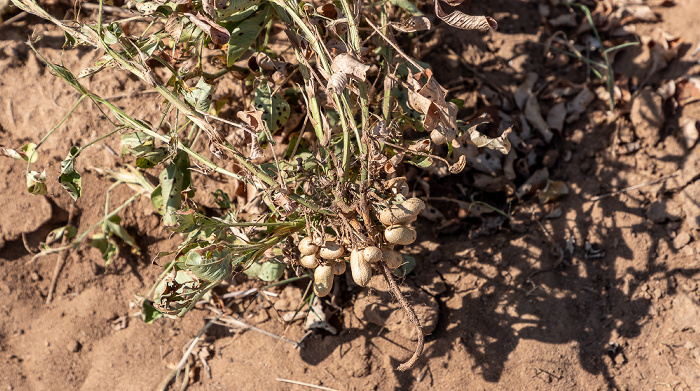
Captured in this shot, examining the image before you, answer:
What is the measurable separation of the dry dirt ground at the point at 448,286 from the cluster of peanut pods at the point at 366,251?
43cm

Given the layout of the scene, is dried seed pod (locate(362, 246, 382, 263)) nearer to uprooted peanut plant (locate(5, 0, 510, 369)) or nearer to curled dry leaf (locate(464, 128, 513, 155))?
uprooted peanut plant (locate(5, 0, 510, 369))

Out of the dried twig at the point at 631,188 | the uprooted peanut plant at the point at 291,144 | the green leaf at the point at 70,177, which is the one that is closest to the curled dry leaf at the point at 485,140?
the uprooted peanut plant at the point at 291,144

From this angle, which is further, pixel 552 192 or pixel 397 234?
pixel 552 192

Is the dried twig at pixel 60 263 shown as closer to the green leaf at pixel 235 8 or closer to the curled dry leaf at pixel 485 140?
the green leaf at pixel 235 8

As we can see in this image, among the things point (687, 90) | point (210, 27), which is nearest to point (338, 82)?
point (210, 27)

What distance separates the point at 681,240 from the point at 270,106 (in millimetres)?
1661

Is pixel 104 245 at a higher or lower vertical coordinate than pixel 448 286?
higher

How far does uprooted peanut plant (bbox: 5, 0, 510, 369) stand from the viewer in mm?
1423

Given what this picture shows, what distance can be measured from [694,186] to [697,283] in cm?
39

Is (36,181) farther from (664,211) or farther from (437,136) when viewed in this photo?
(664,211)

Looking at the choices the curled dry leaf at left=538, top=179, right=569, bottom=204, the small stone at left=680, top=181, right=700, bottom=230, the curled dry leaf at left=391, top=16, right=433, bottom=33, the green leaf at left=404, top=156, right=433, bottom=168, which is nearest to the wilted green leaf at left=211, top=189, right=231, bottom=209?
the green leaf at left=404, top=156, right=433, bottom=168

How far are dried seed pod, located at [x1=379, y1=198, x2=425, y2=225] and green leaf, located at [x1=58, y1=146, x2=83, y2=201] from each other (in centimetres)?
93

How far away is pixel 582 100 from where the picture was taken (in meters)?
2.21

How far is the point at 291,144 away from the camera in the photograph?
184 cm
